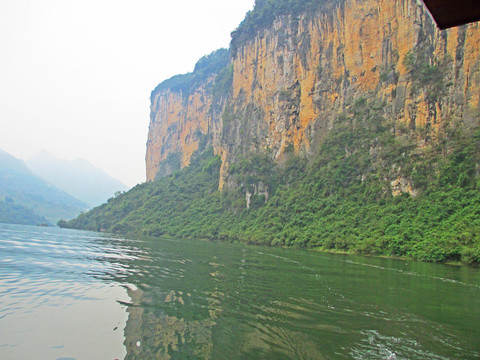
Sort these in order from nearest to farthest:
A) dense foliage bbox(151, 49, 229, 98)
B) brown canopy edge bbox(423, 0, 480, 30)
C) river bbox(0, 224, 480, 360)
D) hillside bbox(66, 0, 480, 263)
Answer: brown canopy edge bbox(423, 0, 480, 30) < river bbox(0, 224, 480, 360) < hillside bbox(66, 0, 480, 263) < dense foliage bbox(151, 49, 229, 98)

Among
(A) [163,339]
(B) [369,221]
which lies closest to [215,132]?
(B) [369,221]

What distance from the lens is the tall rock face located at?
4100 centimetres

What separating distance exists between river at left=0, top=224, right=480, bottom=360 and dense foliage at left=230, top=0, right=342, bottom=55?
208 ft

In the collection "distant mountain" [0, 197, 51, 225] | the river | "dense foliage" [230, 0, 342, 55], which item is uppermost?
"dense foliage" [230, 0, 342, 55]

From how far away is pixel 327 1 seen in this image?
62.4m

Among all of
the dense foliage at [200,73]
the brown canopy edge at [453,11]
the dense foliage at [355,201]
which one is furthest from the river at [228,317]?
the dense foliage at [200,73]

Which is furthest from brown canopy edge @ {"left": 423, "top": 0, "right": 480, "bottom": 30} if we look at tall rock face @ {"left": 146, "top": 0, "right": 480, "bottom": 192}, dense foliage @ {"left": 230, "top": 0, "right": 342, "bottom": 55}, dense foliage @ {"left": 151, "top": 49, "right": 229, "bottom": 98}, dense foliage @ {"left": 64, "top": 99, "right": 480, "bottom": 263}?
dense foliage @ {"left": 151, "top": 49, "right": 229, "bottom": 98}

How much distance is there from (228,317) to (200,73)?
399ft

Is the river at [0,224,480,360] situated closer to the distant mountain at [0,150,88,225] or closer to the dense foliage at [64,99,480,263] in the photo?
the dense foliage at [64,99,480,263]

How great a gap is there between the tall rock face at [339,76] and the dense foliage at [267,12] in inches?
24.8

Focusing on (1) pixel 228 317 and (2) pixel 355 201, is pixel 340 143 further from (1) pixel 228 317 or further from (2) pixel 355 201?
(1) pixel 228 317

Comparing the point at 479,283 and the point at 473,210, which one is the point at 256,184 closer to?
the point at 473,210

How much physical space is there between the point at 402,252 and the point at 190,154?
89730 mm

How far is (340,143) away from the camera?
5356cm
